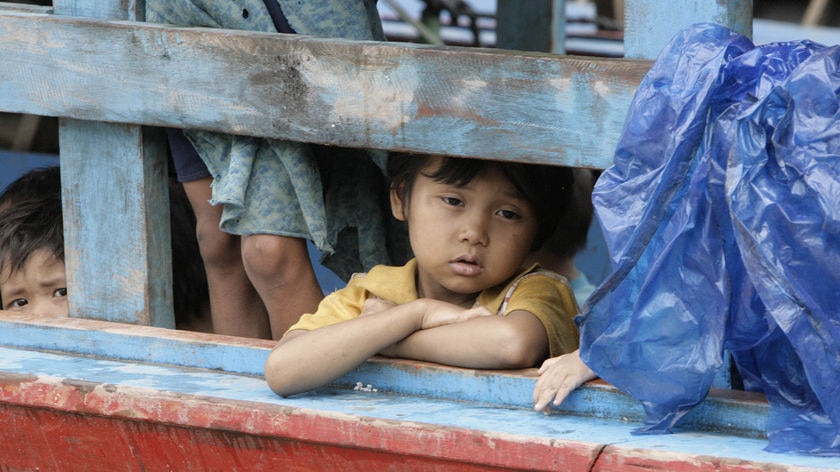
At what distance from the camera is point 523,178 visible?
8.21 feet

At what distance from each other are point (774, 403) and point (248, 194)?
118 cm

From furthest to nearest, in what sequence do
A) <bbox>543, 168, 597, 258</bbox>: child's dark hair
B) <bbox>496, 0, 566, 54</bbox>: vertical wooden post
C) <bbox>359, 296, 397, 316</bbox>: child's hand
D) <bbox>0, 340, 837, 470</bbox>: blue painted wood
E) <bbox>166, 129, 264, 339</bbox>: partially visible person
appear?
1. <bbox>496, 0, 566, 54</bbox>: vertical wooden post
2. <bbox>543, 168, 597, 258</bbox>: child's dark hair
3. <bbox>166, 129, 264, 339</bbox>: partially visible person
4. <bbox>359, 296, 397, 316</bbox>: child's hand
5. <bbox>0, 340, 837, 470</bbox>: blue painted wood

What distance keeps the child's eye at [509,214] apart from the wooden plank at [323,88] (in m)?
0.24

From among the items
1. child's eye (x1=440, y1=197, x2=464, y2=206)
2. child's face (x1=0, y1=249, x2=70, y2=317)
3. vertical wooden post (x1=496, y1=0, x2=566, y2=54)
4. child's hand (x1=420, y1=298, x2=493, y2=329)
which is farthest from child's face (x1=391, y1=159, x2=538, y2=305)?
vertical wooden post (x1=496, y1=0, x2=566, y2=54)

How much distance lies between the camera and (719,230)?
1.96 m

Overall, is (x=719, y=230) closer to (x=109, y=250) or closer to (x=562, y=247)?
(x=109, y=250)

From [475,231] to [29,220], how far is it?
1382 millimetres

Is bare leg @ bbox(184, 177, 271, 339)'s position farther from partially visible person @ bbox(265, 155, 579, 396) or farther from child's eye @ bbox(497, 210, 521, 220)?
child's eye @ bbox(497, 210, 521, 220)

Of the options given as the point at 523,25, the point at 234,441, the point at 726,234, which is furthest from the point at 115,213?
the point at 523,25

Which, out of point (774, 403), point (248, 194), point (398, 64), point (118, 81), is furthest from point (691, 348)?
point (118, 81)

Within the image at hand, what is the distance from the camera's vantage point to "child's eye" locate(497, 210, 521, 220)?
2.51 meters

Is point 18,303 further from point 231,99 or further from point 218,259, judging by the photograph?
point 231,99

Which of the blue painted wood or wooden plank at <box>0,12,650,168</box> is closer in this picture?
the blue painted wood

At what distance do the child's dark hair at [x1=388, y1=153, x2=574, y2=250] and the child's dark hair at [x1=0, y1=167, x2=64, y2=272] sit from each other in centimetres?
103
